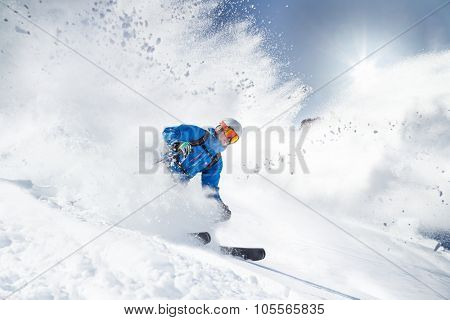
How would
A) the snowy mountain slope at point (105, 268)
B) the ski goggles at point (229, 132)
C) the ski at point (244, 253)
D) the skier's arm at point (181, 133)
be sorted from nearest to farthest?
1. the snowy mountain slope at point (105, 268)
2. the ski at point (244, 253)
3. the skier's arm at point (181, 133)
4. the ski goggles at point (229, 132)

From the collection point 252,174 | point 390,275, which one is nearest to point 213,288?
point 390,275

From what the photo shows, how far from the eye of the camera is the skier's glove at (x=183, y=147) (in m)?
5.71

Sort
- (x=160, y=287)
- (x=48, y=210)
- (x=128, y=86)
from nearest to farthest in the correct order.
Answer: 1. (x=160, y=287)
2. (x=48, y=210)
3. (x=128, y=86)

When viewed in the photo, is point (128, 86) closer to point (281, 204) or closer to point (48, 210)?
point (281, 204)

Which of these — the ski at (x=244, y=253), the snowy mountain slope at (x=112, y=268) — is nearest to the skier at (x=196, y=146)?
the ski at (x=244, y=253)

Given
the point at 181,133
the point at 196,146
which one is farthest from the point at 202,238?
the point at 181,133

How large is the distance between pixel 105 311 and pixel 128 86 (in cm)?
1201

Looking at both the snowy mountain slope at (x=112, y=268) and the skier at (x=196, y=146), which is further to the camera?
the skier at (x=196, y=146)

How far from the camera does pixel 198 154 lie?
19.8ft

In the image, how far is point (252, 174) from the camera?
17531mm

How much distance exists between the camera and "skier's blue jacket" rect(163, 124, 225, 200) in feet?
18.9

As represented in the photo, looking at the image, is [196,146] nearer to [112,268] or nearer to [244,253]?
[244,253]

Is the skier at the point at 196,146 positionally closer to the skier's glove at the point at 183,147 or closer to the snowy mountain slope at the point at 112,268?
the skier's glove at the point at 183,147

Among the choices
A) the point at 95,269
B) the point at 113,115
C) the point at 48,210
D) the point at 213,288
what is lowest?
the point at 213,288
